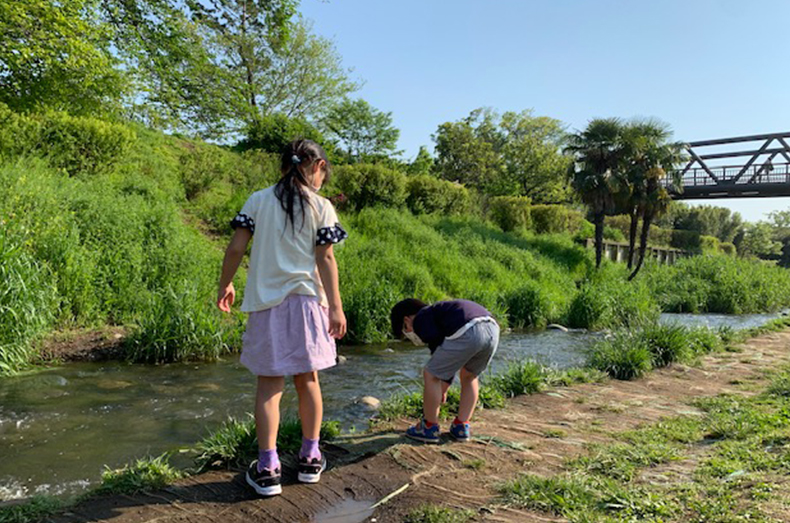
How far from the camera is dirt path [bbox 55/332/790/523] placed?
2.78 meters

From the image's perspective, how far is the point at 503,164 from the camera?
45.5 m

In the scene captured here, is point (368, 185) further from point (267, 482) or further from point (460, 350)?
point (267, 482)

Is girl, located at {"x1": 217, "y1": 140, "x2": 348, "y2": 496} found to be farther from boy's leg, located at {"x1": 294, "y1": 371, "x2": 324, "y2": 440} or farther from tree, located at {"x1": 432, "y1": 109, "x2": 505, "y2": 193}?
tree, located at {"x1": 432, "y1": 109, "x2": 505, "y2": 193}

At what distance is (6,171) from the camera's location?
31.5 feet

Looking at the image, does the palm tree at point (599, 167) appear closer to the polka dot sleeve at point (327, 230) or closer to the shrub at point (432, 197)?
the shrub at point (432, 197)

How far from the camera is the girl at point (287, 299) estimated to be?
301 cm

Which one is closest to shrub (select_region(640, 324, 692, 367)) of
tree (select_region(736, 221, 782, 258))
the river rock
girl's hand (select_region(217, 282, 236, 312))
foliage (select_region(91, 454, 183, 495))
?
the river rock

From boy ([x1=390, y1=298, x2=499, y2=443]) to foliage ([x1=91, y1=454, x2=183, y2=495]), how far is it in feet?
5.72

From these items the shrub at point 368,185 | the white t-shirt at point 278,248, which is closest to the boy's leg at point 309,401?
the white t-shirt at point 278,248

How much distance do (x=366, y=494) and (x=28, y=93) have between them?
15.3 m

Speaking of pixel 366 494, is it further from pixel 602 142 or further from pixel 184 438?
pixel 602 142

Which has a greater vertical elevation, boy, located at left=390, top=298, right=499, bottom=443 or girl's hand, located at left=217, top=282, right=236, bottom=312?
girl's hand, located at left=217, top=282, right=236, bottom=312

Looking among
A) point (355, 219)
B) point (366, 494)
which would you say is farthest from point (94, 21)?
point (366, 494)

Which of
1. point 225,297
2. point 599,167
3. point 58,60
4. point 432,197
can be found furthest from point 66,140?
point 599,167
